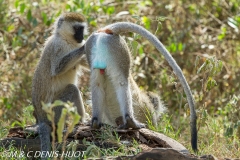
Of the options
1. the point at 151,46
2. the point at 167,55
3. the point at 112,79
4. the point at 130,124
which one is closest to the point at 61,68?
the point at 112,79

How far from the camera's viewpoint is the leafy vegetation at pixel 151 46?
9.42 metres

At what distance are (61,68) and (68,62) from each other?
138 millimetres

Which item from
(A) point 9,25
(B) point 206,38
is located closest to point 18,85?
(A) point 9,25

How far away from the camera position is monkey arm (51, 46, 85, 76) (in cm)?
647

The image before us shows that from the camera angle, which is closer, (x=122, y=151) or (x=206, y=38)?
(x=122, y=151)

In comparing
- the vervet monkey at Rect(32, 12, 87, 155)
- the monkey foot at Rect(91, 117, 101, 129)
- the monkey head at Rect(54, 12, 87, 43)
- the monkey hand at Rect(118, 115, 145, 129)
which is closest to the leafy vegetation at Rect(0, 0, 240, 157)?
the monkey head at Rect(54, 12, 87, 43)

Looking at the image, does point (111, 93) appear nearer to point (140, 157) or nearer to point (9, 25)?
point (140, 157)

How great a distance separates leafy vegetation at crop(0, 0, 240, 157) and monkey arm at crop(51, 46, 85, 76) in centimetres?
235

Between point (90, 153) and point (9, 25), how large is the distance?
5.00 m

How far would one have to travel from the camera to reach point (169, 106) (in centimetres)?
1017

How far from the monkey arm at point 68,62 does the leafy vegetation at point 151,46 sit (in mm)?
2350

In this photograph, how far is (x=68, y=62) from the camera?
658cm

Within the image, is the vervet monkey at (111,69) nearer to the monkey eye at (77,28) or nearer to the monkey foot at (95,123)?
the monkey foot at (95,123)

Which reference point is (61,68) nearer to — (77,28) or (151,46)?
(77,28)
